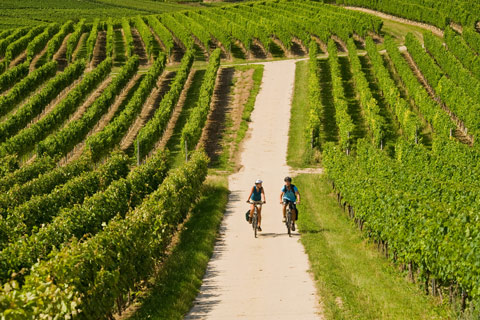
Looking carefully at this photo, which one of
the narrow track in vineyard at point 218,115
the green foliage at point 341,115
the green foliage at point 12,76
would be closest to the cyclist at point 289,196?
the narrow track in vineyard at point 218,115

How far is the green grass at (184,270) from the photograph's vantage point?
15574mm

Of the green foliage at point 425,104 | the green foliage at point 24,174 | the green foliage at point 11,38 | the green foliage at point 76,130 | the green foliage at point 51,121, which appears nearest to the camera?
the green foliage at point 24,174

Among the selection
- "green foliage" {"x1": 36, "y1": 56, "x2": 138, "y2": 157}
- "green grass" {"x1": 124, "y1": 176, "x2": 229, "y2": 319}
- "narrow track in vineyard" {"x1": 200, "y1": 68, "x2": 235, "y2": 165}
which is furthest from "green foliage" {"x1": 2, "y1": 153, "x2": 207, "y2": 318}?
"narrow track in vineyard" {"x1": 200, "y1": 68, "x2": 235, "y2": 165}

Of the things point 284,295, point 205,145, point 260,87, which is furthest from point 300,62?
point 284,295

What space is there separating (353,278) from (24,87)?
49.0m

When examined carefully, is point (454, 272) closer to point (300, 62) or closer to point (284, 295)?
point (284, 295)

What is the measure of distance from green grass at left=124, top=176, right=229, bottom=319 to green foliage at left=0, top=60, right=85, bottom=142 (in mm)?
26196

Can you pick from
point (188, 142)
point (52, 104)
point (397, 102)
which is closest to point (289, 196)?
point (188, 142)

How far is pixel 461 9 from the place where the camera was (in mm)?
88188

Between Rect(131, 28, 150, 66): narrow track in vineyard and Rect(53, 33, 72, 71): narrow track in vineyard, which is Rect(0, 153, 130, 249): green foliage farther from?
Rect(53, 33, 72, 71): narrow track in vineyard

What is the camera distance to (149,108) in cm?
5741

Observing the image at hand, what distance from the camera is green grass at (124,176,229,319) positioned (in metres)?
15.6

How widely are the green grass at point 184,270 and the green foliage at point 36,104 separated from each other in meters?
26.2

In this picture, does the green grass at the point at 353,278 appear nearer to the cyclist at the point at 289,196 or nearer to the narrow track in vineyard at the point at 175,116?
the cyclist at the point at 289,196
